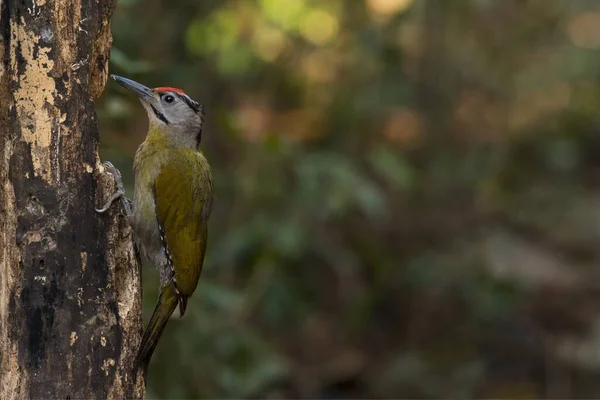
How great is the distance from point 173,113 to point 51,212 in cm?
134

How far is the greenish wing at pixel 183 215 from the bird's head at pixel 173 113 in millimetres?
216

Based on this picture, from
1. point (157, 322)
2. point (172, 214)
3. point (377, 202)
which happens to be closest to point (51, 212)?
point (157, 322)

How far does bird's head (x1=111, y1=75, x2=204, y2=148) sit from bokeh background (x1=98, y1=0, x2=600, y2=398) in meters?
0.36

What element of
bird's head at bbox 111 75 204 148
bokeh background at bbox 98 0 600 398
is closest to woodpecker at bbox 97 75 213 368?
bird's head at bbox 111 75 204 148

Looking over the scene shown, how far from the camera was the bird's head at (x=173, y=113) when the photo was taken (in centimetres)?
498

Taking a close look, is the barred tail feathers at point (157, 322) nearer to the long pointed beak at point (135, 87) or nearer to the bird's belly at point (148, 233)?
the bird's belly at point (148, 233)

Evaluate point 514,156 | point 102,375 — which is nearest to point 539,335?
point 514,156

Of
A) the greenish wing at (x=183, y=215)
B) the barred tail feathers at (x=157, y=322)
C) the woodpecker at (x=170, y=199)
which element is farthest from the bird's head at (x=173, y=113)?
the barred tail feathers at (x=157, y=322)

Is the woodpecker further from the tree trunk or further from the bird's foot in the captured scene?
the tree trunk

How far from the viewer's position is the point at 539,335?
32.8ft

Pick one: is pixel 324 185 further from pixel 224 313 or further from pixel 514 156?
pixel 514 156

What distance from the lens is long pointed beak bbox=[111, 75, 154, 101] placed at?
Answer: 478 cm

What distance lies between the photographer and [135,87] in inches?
193

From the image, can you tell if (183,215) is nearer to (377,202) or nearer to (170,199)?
(170,199)
